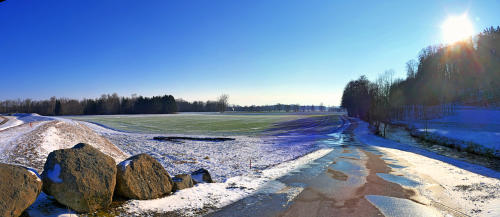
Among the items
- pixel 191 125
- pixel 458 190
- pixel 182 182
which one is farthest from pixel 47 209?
pixel 191 125

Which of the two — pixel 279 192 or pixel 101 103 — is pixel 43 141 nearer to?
pixel 279 192

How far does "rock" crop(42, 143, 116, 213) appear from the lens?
5859 millimetres

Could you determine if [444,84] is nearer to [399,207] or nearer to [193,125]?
[193,125]

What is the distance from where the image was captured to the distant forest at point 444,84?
3155 inches

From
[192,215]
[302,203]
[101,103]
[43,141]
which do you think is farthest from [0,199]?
[101,103]

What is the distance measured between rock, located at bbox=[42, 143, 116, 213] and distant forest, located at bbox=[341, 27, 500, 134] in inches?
2967

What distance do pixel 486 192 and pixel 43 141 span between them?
2332cm

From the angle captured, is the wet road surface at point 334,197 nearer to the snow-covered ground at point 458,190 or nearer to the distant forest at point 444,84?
the snow-covered ground at point 458,190

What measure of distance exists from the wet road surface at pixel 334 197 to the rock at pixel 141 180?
7.01 feet

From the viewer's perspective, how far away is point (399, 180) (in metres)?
11.3

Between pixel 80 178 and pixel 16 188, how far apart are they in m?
1.12

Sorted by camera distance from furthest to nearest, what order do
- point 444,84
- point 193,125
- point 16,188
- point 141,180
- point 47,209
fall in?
point 444,84 → point 193,125 → point 141,180 → point 47,209 → point 16,188

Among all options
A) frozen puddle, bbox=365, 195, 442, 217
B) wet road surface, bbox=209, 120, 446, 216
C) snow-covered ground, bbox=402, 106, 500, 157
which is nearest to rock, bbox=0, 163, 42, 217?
wet road surface, bbox=209, 120, 446, 216

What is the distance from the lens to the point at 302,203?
8062 mm
